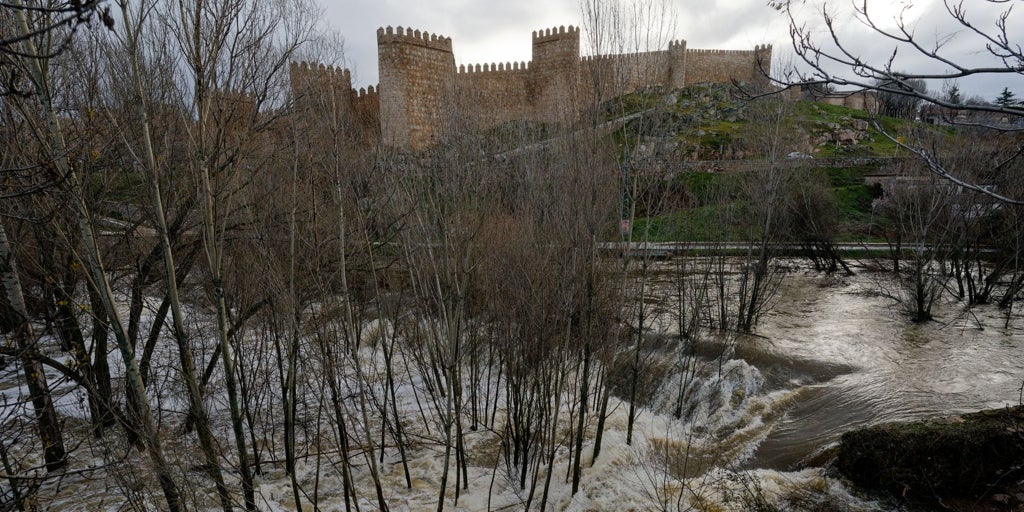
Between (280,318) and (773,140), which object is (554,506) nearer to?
(280,318)

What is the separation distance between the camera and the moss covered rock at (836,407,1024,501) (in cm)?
512

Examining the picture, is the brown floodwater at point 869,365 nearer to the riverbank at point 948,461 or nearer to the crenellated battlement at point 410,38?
the riverbank at point 948,461

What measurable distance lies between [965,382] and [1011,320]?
4.07 metres

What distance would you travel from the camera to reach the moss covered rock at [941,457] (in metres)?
5.12

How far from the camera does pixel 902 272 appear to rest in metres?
13.8

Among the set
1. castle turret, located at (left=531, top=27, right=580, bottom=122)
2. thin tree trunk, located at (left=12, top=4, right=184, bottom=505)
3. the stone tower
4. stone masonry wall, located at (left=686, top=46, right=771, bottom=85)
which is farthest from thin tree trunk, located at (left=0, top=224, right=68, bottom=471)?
stone masonry wall, located at (left=686, top=46, right=771, bottom=85)

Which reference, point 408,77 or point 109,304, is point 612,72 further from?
point 408,77

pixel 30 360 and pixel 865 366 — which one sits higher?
pixel 30 360

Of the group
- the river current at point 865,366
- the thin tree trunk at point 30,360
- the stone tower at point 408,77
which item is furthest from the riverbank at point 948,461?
the stone tower at point 408,77

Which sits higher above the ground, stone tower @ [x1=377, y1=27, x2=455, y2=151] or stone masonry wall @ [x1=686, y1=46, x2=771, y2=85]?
stone masonry wall @ [x1=686, y1=46, x2=771, y2=85]

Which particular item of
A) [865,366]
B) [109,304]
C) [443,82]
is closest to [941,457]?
[865,366]

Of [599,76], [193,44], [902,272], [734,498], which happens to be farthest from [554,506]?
[902,272]

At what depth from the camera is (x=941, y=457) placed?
536 cm

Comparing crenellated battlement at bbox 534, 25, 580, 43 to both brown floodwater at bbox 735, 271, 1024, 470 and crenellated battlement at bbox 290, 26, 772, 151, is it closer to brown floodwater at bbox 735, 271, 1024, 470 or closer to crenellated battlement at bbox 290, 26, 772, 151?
crenellated battlement at bbox 290, 26, 772, 151
